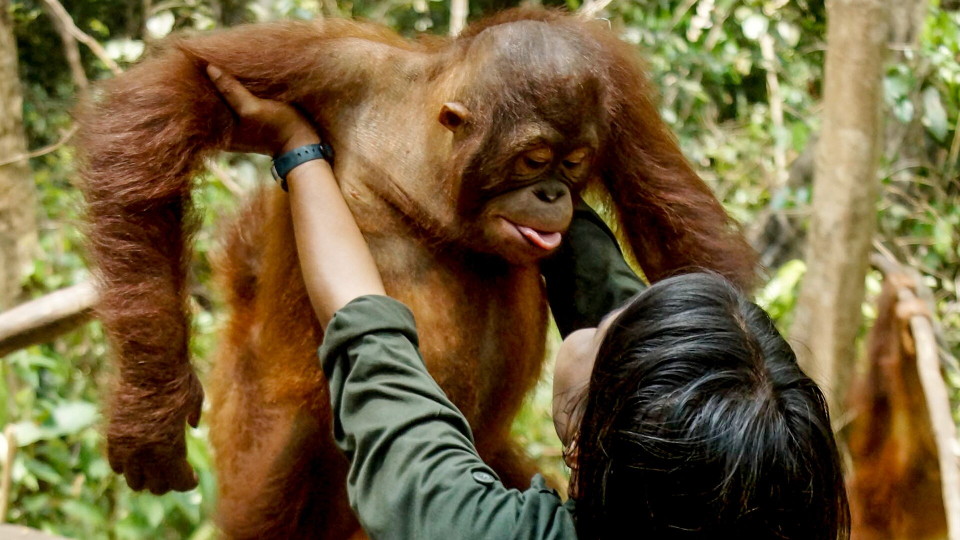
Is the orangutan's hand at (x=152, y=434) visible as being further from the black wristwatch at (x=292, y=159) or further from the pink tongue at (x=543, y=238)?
the pink tongue at (x=543, y=238)

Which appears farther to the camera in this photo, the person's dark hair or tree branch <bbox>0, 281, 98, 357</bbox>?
tree branch <bbox>0, 281, 98, 357</bbox>

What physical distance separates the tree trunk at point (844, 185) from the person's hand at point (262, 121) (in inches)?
59.7

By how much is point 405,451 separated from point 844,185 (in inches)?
77.1

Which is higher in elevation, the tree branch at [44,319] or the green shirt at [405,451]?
the green shirt at [405,451]

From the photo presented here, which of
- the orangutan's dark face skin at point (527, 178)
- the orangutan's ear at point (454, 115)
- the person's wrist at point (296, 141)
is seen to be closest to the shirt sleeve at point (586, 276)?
the orangutan's dark face skin at point (527, 178)

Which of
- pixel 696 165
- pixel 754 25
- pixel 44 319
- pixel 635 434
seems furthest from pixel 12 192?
pixel 635 434

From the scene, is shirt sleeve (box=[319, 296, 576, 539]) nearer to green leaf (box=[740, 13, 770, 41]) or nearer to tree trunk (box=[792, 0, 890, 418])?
tree trunk (box=[792, 0, 890, 418])

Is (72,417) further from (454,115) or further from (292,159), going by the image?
(454,115)

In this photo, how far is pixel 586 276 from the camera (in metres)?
2.42

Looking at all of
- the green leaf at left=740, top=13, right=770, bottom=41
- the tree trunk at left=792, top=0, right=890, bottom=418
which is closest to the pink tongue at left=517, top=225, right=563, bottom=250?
the tree trunk at left=792, top=0, right=890, bottom=418

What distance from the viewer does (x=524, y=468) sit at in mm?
2949

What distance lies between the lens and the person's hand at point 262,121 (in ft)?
7.68

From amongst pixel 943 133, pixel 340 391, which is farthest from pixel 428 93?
pixel 943 133

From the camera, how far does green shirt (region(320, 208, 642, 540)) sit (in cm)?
150
